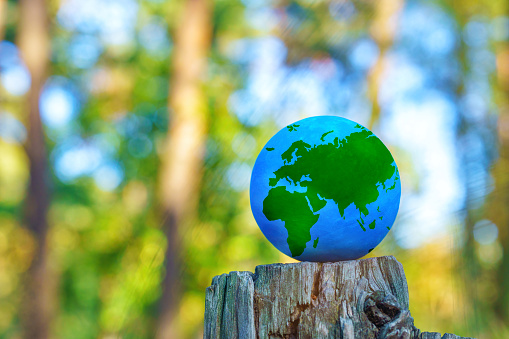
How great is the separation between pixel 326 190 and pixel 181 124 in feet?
23.6

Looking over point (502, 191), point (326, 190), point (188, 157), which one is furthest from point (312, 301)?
point (188, 157)

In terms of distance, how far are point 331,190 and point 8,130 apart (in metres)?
16.8

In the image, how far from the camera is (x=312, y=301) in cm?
197

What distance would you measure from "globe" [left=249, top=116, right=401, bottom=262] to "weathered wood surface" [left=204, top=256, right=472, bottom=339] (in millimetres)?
134

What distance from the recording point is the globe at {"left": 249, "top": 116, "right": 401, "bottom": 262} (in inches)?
80.4

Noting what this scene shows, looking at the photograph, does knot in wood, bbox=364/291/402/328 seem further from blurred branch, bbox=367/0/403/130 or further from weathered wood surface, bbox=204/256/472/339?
blurred branch, bbox=367/0/403/130

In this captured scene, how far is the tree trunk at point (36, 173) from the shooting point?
8.92 m

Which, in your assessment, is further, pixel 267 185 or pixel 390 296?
pixel 267 185

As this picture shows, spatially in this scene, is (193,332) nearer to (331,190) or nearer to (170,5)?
(170,5)

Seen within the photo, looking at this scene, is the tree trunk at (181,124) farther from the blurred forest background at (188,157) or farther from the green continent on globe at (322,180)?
the green continent on globe at (322,180)

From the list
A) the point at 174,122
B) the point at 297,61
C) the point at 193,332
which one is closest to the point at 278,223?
the point at 297,61

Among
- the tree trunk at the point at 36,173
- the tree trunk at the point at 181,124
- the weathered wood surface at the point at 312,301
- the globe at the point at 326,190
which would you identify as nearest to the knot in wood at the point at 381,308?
the weathered wood surface at the point at 312,301

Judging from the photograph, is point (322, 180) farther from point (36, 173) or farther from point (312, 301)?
point (36, 173)

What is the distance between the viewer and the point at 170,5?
17.2 m
